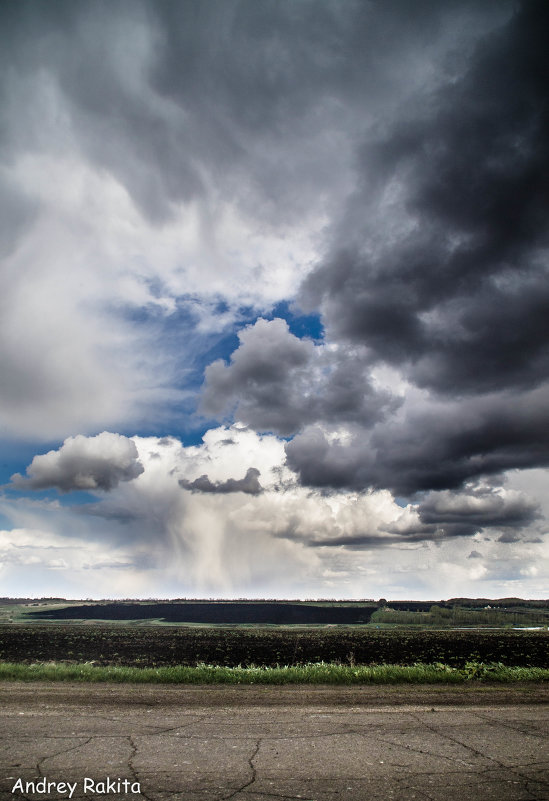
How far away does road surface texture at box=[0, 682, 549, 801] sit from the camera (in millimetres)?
6332

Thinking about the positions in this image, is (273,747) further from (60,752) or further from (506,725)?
(506,725)

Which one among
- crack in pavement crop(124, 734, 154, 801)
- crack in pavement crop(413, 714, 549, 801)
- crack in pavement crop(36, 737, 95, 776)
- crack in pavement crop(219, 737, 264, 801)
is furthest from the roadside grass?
crack in pavement crop(219, 737, 264, 801)

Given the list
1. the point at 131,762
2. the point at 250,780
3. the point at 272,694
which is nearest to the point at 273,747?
the point at 250,780

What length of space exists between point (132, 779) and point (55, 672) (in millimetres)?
13636

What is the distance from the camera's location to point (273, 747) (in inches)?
324

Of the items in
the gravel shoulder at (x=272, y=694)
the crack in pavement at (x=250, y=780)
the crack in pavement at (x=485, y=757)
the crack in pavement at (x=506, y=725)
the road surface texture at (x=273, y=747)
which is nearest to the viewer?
the crack in pavement at (x=250, y=780)

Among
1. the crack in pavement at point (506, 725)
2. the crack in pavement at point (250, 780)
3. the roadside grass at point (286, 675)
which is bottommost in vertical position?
the roadside grass at point (286, 675)

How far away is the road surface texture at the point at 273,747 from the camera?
6332 millimetres

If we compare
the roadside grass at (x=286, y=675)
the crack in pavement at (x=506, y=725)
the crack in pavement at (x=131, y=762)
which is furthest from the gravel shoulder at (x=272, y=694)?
the crack in pavement at (x=131, y=762)

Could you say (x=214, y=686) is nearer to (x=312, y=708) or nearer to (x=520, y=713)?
(x=312, y=708)

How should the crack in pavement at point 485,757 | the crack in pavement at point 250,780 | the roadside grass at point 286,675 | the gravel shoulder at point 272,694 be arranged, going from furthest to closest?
the roadside grass at point 286,675 → the gravel shoulder at point 272,694 → the crack in pavement at point 485,757 → the crack in pavement at point 250,780

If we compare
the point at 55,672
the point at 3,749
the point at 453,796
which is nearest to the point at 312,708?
the point at 453,796

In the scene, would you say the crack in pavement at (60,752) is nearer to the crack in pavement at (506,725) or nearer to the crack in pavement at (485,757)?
the crack in pavement at (485,757)

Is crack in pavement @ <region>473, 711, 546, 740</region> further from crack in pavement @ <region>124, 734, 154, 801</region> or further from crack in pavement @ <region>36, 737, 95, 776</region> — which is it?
crack in pavement @ <region>36, 737, 95, 776</region>
